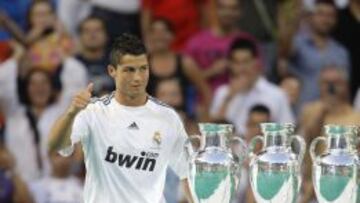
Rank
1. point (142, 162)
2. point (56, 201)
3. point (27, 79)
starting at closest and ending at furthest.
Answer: point (142, 162), point (56, 201), point (27, 79)

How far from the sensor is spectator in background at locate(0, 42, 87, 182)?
1594cm

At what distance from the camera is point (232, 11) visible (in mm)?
16641

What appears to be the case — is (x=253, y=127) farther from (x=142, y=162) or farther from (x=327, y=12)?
(x=142, y=162)

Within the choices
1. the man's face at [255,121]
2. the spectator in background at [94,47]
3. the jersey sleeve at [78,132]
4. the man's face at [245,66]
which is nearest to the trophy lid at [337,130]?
the jersey sleeve at [78,132]

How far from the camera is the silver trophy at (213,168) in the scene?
11.1 meters

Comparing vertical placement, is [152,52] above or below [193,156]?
above

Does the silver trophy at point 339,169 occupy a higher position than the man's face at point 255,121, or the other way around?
the man's face at point 255,121

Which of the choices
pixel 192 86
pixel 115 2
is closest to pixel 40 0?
pixel 115 2

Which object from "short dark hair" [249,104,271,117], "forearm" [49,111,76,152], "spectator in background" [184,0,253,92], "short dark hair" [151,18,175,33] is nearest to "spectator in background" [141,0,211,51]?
"short dark hair" [151,18,175,33]

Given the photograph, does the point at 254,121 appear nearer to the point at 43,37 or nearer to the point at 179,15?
the point at 179,15

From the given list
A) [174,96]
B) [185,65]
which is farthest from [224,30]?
[174,96]

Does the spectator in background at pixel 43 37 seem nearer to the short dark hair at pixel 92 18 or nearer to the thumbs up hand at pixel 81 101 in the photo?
the short dark hair at pixel 92 18

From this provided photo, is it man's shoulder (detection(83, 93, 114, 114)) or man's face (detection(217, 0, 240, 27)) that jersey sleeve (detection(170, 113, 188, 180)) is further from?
man's face (detection(217, 0, 240, 27))

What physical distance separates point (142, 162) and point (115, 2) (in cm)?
611
